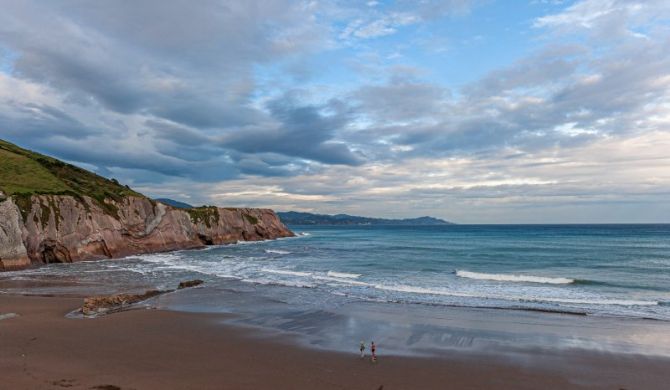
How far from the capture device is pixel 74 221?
46062 millimetres

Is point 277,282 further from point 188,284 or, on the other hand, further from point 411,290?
point 411,290

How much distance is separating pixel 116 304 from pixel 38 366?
31.2 feet

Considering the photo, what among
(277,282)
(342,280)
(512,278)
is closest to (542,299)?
(512,278)

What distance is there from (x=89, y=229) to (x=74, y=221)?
81.0 inches

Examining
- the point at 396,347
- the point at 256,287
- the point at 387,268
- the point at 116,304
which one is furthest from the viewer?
the point at 387,268

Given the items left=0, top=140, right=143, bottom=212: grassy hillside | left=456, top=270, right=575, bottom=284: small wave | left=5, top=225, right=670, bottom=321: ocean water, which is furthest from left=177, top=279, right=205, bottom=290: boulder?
left=0, top=140, right=143, bottom=212: grassy hillside

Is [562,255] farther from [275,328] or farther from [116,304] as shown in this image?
[116,304]

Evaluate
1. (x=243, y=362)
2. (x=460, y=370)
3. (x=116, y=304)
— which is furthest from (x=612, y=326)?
(x=116, y=304)

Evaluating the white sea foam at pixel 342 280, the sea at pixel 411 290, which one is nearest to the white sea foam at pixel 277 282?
the sea at pixel 411 290

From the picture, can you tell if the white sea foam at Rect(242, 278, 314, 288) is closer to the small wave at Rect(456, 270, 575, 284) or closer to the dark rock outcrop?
the dark rock outcrop

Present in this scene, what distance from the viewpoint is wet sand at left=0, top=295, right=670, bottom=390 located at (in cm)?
1166

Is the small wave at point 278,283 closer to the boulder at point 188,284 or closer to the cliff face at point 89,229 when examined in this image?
the boulder at point 188,284

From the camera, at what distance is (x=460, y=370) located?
1297 cm

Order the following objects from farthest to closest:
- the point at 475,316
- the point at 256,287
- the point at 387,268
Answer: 1. the point at 387,268
2. the point at 256,287
3. the point at 475,316
